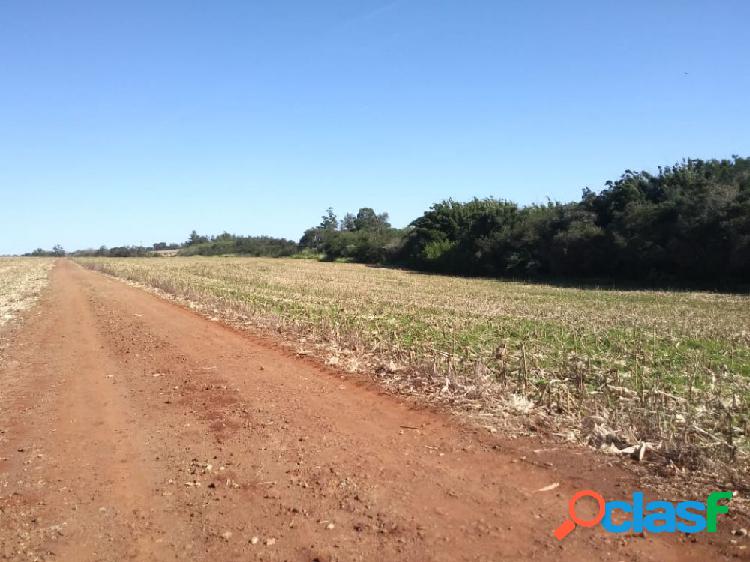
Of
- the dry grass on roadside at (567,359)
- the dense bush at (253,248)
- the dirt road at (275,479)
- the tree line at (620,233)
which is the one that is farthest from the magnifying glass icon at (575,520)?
the dense bush at (253,248)

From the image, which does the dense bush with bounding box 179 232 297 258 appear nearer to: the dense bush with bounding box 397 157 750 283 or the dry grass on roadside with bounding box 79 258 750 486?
the dense bush with bounding box 397 157 750 283

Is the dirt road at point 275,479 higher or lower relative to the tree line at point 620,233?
lower

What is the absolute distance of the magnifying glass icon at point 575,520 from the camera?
402 cm

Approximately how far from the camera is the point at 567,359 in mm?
9852

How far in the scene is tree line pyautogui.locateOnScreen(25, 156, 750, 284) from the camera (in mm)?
28594

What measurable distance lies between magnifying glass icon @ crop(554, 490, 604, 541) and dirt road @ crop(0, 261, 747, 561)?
7 centimetres

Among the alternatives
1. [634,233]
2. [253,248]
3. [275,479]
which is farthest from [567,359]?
[253,248]

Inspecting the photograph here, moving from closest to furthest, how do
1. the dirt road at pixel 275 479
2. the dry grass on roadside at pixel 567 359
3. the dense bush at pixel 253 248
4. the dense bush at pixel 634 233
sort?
the dirt road at pixel 275 479 → the dry grass on roadside at pixel 567 359 → the dense bush at pixel 634 233 → the dense bush at pixel 253 248

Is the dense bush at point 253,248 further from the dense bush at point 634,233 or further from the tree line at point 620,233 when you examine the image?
the dense bush at point 634,233

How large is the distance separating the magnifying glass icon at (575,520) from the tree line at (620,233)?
2717 cm

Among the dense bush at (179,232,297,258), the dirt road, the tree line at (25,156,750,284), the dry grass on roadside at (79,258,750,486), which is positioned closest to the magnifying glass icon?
the dirt road

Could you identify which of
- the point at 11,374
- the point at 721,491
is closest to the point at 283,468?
the point at 721,491

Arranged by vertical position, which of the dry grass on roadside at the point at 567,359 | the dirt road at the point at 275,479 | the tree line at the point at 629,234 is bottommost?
the dirt road at the point at 275,479

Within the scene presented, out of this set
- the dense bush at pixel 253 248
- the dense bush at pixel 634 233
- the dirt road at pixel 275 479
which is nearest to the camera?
the dirt road at pixel 275 479
